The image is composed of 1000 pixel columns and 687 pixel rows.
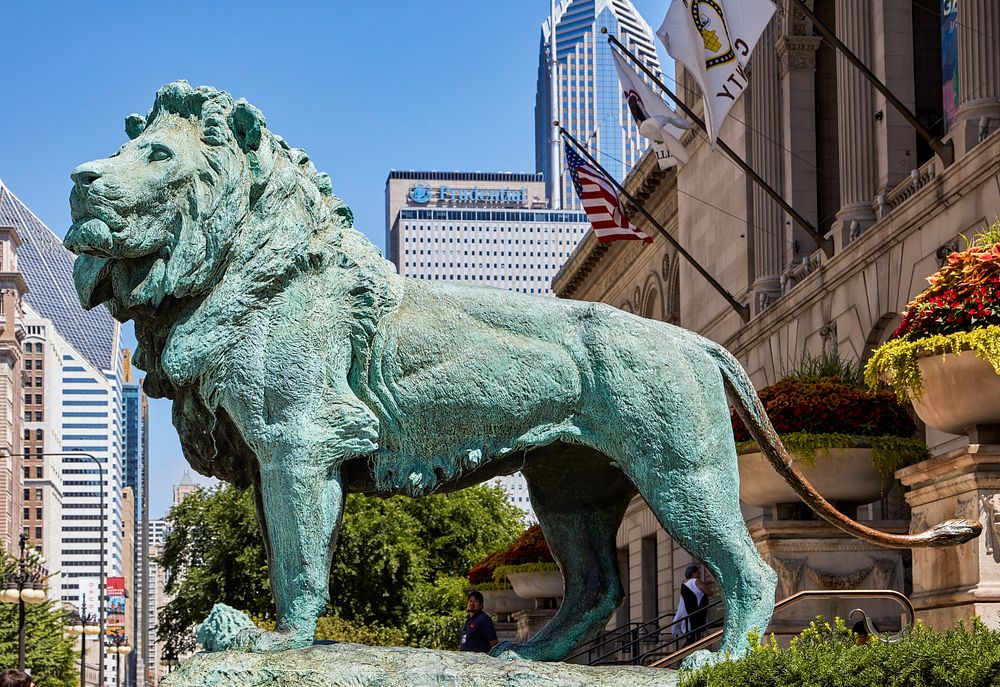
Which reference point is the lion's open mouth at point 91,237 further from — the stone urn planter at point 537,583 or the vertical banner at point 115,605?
the vertical banner at point 115,605

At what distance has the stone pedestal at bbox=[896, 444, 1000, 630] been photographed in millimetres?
9445

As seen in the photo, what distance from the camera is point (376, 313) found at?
24.2 feet

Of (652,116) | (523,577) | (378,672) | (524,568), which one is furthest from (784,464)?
(652,116)

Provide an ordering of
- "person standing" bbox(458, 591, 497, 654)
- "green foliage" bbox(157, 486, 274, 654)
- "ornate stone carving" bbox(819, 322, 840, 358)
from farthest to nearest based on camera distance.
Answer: "green foliage" bbox(157, 486, 274, 654) → "ornate stone carving" bbox(819, 322, 840, 358) → "person standing" bbox(458, 591, 497, 654)

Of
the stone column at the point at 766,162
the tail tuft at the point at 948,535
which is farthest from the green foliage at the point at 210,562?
the tail tuft at the point at 948,535

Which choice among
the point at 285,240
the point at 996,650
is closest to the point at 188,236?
the point at 285,240

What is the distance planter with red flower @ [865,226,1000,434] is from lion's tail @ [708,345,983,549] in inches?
73.1

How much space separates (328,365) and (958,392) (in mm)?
4724

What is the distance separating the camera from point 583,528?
8.02m

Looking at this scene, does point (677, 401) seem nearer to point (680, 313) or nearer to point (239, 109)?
point (239, 109)

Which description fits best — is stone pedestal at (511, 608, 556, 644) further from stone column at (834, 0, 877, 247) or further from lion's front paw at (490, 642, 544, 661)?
lion's front paw at (490, 642, 544, 661)

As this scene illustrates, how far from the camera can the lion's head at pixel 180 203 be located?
7.06 metres

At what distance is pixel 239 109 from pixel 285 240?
66 cm

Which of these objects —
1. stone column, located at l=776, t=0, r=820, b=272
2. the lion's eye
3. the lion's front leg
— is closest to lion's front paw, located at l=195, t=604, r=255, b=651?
the lion's front leg
